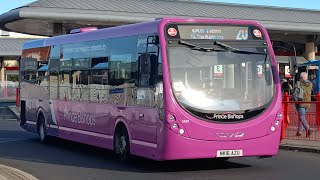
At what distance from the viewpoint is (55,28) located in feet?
116

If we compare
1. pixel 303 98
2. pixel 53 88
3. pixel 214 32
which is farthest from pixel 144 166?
pixel 303 98

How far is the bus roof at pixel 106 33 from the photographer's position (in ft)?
39.0

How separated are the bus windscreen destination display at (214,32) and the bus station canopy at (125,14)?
21956 millimetres

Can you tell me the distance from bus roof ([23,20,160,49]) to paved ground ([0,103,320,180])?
112 inches

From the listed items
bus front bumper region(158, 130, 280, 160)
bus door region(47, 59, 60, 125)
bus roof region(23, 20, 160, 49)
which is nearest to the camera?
bus front bumper region(158, 130, 280, 160)

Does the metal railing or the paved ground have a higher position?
the metal railing

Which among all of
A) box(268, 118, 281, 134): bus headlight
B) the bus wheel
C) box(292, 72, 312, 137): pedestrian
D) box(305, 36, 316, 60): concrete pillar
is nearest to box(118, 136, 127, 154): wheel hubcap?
box(268, 118, 281, 134): bus headlight

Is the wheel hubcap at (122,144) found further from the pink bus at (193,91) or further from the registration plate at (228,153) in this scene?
the registration plate at (228,153)

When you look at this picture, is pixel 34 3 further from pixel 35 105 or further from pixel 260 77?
pixel 260 77

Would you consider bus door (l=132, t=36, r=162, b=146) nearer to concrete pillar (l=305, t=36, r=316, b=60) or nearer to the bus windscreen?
the bus windscreen

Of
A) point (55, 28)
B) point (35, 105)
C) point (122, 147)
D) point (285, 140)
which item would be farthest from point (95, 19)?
point (122, 147)

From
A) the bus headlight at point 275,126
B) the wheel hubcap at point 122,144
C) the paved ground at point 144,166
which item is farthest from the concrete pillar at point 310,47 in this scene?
the bus headlight at point 275,126

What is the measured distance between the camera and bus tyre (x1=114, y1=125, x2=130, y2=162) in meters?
12.7

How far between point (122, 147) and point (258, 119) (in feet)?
10.5
